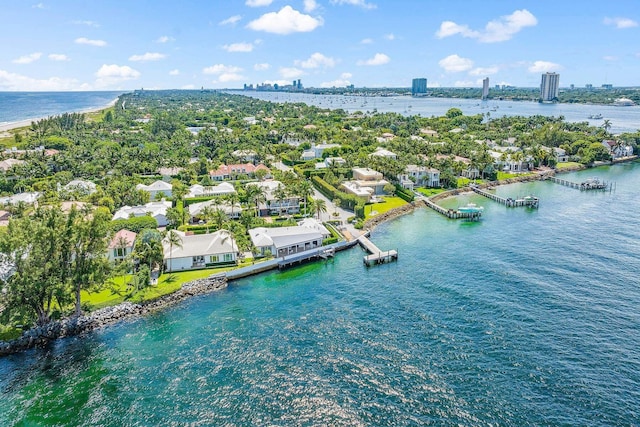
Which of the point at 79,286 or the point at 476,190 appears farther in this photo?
the point at 476,190

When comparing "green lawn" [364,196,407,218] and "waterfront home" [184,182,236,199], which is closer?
"green lawn" [364,196,407,218]

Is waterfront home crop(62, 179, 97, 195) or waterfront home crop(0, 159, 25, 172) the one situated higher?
waterfront home crop(0, 159, 25, 172)

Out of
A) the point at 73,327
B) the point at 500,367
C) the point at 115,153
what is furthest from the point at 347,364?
the point at 115,153

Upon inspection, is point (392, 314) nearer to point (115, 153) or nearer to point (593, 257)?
point (593, 257)

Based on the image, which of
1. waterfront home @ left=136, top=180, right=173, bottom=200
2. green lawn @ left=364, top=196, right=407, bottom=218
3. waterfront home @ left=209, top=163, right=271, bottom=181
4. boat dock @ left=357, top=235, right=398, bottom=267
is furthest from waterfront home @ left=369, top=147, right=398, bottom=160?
boat dock @ left=357, top=235, right=398, bottom=267

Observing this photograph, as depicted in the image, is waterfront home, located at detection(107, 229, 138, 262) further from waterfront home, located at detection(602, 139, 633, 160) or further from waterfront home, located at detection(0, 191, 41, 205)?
waterfront home, located at detection(602, 139, 633, 160)

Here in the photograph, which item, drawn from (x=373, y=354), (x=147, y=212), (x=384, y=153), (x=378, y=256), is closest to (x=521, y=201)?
(x=378, y=256)
